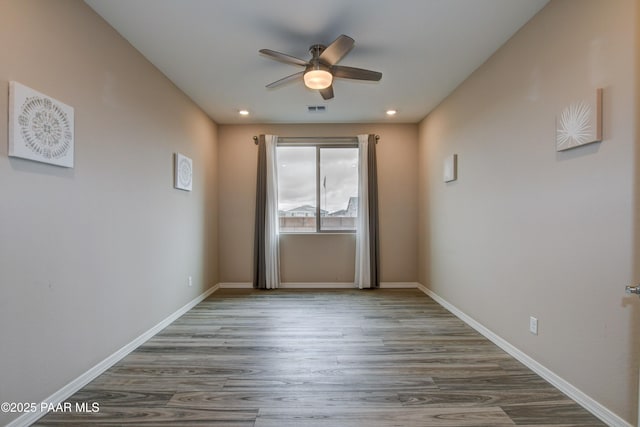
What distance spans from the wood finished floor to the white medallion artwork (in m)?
1.54

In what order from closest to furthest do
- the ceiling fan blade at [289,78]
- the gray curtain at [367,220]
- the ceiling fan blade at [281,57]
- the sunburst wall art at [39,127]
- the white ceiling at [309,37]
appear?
the sunburst wall art at [39,127] < the white ceiling at [309,37] < the ceiling fan blade at [281,57] < the ceiling fan blade at [289,78] < the gray curtain at [367,220]

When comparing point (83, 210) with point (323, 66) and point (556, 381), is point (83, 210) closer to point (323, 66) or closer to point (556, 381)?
point (323, 66)

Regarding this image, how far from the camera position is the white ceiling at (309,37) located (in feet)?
7.02

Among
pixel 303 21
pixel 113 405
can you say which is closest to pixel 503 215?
pixel 303 21

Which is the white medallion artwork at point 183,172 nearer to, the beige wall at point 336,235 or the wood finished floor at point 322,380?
the beige wall at point 336,235

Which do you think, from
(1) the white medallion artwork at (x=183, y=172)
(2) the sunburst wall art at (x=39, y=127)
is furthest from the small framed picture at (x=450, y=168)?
(2) the sunburst wall art at (x=39, y=127)

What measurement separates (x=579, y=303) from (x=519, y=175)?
101 cm

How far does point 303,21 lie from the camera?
7.52 feet

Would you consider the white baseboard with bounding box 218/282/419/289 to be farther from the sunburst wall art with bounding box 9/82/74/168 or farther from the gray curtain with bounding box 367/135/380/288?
the sunburst wall art with bounding box 9/82/74/168

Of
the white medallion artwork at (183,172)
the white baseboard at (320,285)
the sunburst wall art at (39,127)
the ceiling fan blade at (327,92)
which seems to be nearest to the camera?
the sunburst wall art at (39,127)

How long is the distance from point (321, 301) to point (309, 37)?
10.1 feet

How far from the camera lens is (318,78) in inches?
99.3

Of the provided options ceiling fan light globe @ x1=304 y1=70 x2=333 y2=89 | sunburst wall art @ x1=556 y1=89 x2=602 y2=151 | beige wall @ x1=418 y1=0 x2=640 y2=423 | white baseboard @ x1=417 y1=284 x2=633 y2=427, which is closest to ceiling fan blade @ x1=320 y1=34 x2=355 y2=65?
ceiling fan light globe @ x1=304 y1=70 x2=333 y2=89

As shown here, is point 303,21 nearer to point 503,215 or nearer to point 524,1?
point 524,1
